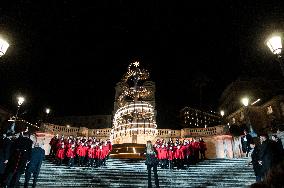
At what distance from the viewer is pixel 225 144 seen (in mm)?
30156

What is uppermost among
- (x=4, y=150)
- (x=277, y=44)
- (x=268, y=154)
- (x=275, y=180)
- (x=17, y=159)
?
(x=277, y=44)

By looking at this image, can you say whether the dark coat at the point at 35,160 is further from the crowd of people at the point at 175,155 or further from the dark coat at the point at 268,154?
the dark coat at the point at 268,154

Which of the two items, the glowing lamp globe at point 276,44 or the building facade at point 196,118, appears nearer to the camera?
the glowing lamp globe at point 276,44

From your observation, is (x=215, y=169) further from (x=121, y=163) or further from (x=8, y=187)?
(x=8, y=187)

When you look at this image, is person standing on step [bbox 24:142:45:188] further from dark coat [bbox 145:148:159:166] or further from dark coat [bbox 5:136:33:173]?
dark coat [bbox 145:148:159:166]

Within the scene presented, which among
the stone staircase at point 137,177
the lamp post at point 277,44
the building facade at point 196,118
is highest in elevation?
the building facade at point 196,118

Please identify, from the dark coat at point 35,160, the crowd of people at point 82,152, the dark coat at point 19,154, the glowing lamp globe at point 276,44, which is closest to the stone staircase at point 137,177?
the crowd of people at point 82,152

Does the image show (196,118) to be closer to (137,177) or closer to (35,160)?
(137,177)

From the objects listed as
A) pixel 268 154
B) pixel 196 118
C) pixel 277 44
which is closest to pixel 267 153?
pixel 268 154

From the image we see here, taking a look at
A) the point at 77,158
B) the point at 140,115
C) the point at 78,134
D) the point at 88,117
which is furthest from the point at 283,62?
the point at 88,117

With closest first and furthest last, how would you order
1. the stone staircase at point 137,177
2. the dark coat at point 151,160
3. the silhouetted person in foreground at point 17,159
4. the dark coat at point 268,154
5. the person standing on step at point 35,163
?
1. the dark coat at point 268,154
2. the silhouetted person in foreground at point 17,159
3. the person standing on step at point 35,163
4. the dark coat at point 151,160
5. the stone staircase at point 137,177

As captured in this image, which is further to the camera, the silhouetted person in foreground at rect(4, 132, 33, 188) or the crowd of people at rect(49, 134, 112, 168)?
the crowd of people at rect(49, 134, 112, 168)

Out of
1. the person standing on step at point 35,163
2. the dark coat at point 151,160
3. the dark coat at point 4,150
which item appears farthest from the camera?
the dark coat at point 151,160

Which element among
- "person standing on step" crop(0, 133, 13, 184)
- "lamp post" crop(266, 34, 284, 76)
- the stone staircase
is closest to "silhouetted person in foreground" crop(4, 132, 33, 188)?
"person standing on step" crop(0, 133, 13, 184)
